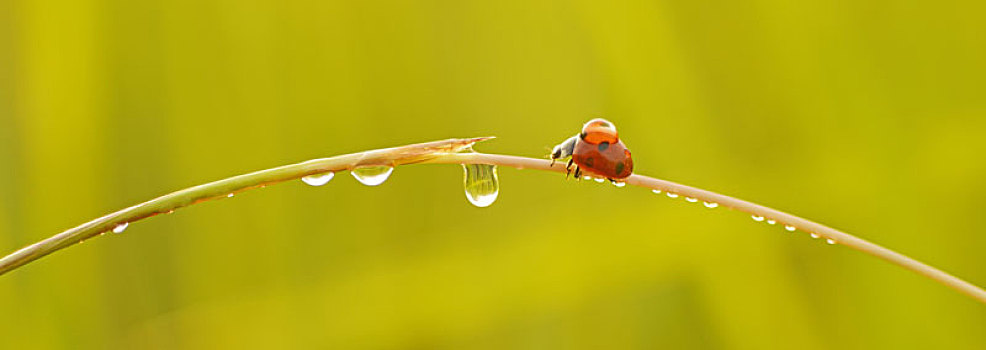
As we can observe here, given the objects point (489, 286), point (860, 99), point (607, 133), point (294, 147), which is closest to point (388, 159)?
point (607, 133)

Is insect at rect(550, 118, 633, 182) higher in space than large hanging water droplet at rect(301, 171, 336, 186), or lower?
lower

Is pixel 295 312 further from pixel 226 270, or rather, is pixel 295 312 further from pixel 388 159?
pixel 388 159

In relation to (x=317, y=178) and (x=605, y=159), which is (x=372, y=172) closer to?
(x=317, y=178)

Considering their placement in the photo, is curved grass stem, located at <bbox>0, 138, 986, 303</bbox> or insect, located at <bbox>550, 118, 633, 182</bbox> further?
insect, located at <bbox>550, 118, 633, 182</bbox>

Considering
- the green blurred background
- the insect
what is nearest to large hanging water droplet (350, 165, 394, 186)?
the insect

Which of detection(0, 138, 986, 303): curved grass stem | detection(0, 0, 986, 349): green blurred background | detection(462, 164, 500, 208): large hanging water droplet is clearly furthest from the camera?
detection(0, 0, 986, 349): green blurred background

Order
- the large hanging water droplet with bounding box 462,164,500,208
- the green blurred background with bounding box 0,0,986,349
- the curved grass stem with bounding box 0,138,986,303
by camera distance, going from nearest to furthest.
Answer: the curved grass stem with bounding box 0,138,986,303 → the large hanging water droplet with bounding box 462,164,500,208 → the green blurred background with bounding box 0,0,986,349

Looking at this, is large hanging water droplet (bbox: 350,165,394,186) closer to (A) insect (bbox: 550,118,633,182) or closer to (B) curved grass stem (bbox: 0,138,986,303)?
(B) curved grass stem (bbox: 0,138,986,303)

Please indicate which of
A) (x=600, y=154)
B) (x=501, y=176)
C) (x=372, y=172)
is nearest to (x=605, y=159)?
(x=600, y=154)

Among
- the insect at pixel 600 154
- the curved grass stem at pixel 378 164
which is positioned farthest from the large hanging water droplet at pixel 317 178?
the insect at pixel 600 154
